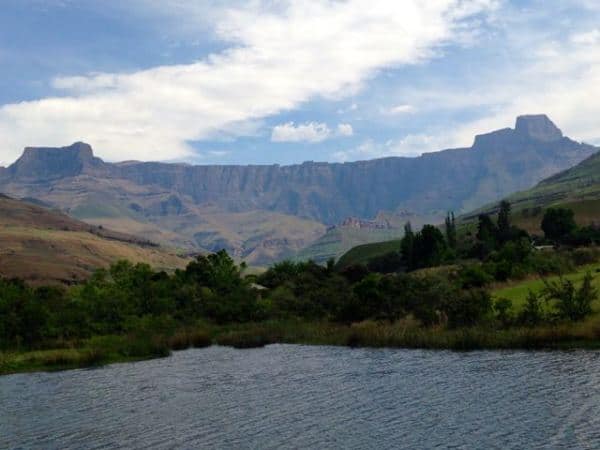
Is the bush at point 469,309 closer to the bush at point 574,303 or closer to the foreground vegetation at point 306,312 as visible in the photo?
the foreground vegetation at point 306,312

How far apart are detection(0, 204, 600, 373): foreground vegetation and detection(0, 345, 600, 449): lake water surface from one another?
819 cm

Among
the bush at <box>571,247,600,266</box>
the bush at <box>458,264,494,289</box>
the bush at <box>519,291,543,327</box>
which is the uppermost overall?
the bush at <box>571,247,600,266</box>

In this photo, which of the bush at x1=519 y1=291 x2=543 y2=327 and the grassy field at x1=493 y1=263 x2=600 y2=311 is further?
the grassy field at x1=493 y1=263 x2=600 y2=311

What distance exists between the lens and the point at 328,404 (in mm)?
52188

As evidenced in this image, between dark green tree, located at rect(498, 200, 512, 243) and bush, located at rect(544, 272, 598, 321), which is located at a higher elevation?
dark green tree, located at rect(498, 200, 512, 243)

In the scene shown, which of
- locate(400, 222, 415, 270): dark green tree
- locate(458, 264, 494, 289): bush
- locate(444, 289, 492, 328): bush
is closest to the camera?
locate(444, 289, 492, 328): bush

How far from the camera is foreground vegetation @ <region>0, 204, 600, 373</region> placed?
74.7 meters

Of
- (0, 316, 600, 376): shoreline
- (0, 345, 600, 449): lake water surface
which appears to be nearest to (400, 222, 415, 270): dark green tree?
(0, 316, 600, 376): shoreline

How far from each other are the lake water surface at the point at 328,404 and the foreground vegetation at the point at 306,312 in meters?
8.19

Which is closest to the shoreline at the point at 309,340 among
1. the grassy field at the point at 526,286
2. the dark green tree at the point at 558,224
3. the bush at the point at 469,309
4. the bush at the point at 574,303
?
the bush at the point at 574,303

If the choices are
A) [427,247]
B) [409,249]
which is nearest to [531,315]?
[427,247]

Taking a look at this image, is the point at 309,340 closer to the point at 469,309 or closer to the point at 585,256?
the point at 469,309

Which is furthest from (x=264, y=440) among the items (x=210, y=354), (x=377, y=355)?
(x=210, y=354)

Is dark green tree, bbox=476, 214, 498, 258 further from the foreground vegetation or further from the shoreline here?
the shoreline
